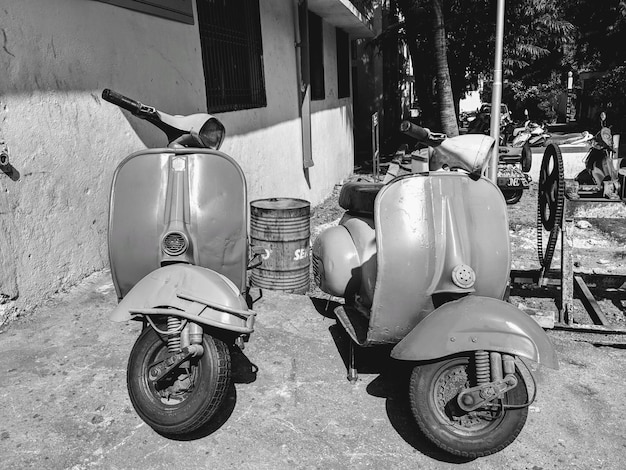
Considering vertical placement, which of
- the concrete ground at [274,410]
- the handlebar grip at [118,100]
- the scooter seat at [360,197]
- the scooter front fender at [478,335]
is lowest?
the concrete ground at [274,410]

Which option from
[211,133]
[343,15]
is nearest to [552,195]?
[211,133]

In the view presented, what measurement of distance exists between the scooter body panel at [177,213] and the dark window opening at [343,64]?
8920mm

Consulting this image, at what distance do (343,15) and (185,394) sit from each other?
8.67 metres

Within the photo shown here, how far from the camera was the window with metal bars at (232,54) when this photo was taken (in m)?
5.68

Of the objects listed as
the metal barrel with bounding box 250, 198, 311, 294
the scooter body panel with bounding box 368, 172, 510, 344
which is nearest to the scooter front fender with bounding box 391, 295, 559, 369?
the scooter body panel with bounding box 368, 172, 510, 344

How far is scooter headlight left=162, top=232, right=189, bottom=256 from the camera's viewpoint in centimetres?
278

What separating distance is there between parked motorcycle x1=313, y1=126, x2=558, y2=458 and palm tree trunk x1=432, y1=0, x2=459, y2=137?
8189 mm

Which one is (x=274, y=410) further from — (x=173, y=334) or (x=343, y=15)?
(x=343, y=15)

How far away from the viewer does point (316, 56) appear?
9.73 m

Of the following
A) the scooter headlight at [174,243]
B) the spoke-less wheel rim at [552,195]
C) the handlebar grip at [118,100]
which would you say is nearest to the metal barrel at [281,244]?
the handlebar grip at [118,100]

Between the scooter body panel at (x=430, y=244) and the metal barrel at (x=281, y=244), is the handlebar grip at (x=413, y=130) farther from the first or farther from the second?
the metal barrel at (x=281, y=244)

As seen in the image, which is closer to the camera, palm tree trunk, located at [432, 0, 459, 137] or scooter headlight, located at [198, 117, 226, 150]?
scooter headlight, located at [198, 117, 226, 150]

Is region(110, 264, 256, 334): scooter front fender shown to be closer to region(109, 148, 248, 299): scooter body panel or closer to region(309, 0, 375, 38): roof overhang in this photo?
region(109, 148, 248, 299): scooter body panel

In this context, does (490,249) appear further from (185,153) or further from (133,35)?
(133,35)
